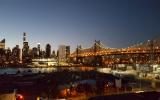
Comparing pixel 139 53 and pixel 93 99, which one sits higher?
pixel 139 53

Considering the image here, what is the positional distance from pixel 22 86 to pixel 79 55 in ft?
157

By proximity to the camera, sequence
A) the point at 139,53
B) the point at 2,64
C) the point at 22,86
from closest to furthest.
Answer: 1. the point at 22,86
2. the point at 139,53
3. the point at 2,64

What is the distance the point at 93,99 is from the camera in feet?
93.4

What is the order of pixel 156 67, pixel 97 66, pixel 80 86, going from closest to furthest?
pixel 80 86
pixel 156 67
pixel 97 66

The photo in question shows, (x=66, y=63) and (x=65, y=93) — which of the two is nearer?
(x=65, y=93)

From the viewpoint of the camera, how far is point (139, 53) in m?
77.5

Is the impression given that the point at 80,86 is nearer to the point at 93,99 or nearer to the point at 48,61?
the point at 93,99

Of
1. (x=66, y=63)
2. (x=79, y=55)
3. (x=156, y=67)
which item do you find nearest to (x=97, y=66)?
(x=79, y=55)

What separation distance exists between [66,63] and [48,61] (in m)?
12.0

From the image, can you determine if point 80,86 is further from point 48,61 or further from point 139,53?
point 48,61

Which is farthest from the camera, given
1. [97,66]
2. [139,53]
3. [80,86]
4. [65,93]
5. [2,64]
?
[2,64]

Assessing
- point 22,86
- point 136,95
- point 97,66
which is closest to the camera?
point 136,95

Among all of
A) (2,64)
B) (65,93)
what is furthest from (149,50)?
(2,64)

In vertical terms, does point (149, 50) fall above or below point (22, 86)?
above
